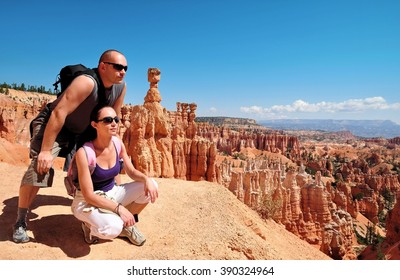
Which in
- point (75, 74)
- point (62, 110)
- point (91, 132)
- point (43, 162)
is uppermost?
point (75, 74)

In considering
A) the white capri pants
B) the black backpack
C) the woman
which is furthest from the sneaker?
the black backpack

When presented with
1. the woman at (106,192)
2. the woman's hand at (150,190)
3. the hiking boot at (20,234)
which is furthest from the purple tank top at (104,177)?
the hiking boot at (20,234)

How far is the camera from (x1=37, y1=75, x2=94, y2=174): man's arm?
381 centimetres

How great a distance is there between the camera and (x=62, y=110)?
3.82 m

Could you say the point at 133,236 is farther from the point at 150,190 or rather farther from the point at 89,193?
the point at 89,193

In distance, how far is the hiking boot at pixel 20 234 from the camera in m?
3.92

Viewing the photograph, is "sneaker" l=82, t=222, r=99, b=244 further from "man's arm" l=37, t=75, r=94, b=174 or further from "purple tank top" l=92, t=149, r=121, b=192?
"man's arm" l=37, t=75, r=94, b=174

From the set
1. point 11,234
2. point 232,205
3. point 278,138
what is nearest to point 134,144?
point 232,205

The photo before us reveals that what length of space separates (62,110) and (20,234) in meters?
1.60

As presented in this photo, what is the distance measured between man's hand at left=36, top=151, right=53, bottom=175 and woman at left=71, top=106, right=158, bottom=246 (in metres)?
0.44

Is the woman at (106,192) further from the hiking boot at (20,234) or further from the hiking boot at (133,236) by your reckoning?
the hiking boot at (20,234)

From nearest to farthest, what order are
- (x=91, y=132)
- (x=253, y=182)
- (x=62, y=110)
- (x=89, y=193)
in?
(x=89, y=193) → (x=62, y=110) → (x=91, y=132) → (x=253, y=182)

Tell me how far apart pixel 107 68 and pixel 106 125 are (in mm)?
710

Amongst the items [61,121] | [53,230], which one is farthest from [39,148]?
[53,230]
